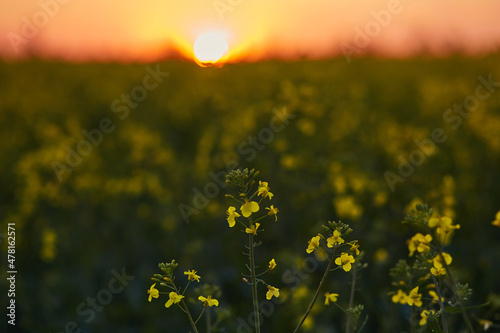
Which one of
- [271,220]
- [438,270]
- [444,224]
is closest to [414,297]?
[438,270]

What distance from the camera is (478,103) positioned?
20.4 ft

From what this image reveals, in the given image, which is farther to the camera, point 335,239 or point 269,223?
point 269,223

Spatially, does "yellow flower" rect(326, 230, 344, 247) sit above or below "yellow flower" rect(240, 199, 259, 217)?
below

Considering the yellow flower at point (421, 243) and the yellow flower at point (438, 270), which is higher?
the yellow flower at point (421, 243)

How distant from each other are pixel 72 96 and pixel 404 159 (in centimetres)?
952

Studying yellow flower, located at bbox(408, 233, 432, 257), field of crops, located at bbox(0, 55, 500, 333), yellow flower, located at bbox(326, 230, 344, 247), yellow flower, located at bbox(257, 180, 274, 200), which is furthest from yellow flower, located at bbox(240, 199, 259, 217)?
field of crops, located at bbox(0, 55, 500, 333)

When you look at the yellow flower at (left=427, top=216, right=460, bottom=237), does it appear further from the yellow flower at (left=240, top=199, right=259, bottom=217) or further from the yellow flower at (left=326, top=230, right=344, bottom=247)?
the yellow flower at (left=240, top=199, right=259, bottom=217)

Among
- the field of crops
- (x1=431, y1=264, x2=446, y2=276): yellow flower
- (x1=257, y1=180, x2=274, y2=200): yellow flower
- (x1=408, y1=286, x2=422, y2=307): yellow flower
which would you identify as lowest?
(x1=408, y1=286, x2=422, y2=307): yellow flower

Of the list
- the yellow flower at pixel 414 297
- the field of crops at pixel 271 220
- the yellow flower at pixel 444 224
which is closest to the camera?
the yellow flower at pixel 444 224

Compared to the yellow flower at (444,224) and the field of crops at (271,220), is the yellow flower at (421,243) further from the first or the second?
the field of crops at (271,220)

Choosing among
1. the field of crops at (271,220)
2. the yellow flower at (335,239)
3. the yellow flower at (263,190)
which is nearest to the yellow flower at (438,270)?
the yellow flower at (335,239)

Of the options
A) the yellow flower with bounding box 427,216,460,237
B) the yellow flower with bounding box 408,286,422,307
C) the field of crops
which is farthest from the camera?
the field of crops

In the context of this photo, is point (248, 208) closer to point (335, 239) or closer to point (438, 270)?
point (335, 239)

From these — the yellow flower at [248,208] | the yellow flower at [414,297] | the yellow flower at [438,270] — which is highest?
the yellow flower at [248,208]
